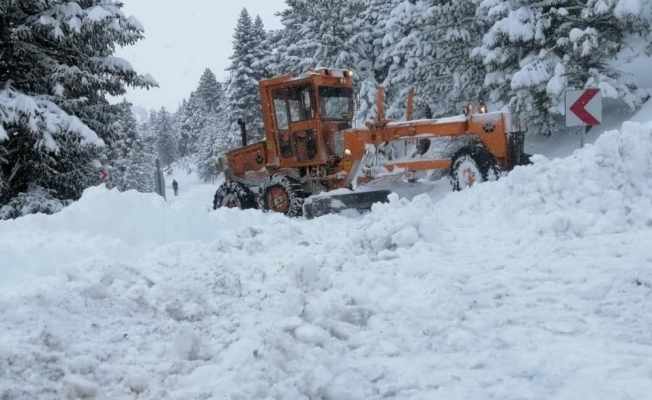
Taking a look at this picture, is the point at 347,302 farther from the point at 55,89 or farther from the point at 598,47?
the point at 598,47

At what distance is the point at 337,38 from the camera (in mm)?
24156

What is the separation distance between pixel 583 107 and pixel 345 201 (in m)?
4.80

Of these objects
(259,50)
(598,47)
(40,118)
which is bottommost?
(40,118)

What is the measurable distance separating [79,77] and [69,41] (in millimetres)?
866

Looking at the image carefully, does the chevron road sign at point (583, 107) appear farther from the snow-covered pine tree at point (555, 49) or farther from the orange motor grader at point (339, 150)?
the snow-covered pine tree at point (555, 49)

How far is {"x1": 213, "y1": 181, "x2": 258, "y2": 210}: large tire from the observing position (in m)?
13.6

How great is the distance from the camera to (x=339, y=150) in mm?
12859

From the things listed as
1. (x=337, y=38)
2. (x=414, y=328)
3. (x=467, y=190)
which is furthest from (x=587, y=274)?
(x=337, y=38)

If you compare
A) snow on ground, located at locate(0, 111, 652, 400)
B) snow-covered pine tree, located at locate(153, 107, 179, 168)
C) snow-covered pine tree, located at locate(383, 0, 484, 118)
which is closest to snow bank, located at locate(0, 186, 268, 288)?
snow on ground, located at locate(0, 111, 652, 400)

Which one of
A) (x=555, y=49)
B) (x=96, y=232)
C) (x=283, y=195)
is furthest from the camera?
(x=555, y=49)

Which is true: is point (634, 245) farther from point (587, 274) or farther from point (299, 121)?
point (299, 121)

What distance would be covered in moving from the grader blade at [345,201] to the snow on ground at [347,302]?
350cm

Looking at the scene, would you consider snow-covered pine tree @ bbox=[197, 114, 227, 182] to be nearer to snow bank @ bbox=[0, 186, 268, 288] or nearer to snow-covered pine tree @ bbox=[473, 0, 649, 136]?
snow-covered pine tree @ bbox=[473, 0, 649, 136]

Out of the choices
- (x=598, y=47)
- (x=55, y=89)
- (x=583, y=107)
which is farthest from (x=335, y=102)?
(x=598, y=47)
